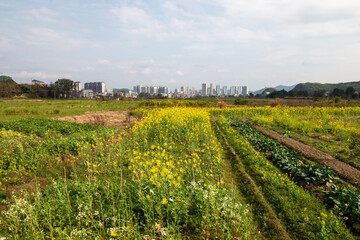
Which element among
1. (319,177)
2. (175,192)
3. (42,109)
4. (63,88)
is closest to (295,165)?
(319,177)

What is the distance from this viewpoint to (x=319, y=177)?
238 inches

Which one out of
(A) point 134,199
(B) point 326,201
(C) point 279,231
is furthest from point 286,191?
(A) point 134,199

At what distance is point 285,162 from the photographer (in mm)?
7383

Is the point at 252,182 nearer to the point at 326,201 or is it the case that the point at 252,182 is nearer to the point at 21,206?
the point at 326,201

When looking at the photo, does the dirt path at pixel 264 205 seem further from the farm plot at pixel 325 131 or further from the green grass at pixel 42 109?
the green grass at pixel 42 109

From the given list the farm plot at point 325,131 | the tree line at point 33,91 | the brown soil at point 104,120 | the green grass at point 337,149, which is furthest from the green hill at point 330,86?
the tree line at point 33,91

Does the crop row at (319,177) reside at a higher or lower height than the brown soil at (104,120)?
lower

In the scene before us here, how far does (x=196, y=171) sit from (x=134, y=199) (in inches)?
81.1

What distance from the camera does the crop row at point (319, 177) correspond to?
455cm

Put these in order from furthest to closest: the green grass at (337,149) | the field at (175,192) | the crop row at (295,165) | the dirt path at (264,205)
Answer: the green grass at (337,149), the crop row at (295,165), the dirt path at (264,205), the field at (175,192)

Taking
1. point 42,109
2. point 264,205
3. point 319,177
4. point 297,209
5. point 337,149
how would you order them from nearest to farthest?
point 297,209, point 264,205, point 319,177, point 337,149, point 42,109

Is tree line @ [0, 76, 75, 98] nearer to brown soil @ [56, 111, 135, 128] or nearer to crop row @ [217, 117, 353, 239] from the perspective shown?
brown soil @ [56, 111, 135, 128]

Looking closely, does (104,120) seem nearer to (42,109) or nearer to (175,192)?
(42,109)

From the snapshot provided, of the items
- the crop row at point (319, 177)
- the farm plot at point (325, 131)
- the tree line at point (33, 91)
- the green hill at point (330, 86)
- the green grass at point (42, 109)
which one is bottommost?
the crop row at point (319, 177)
